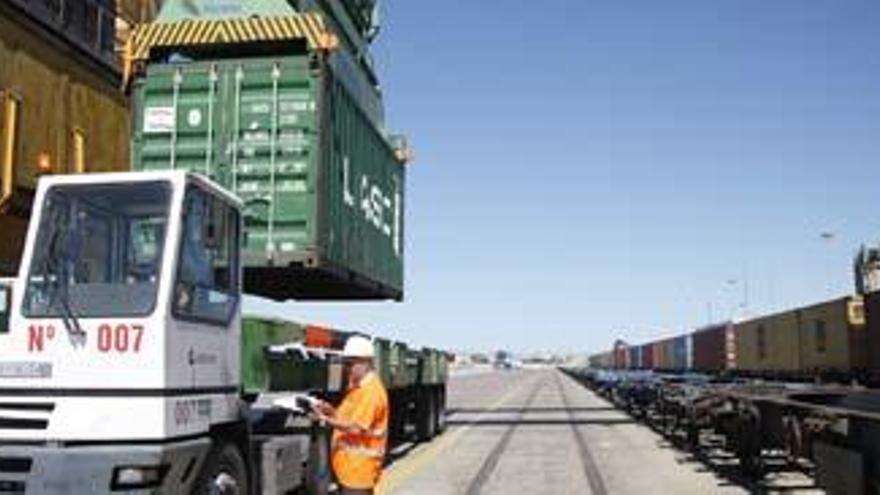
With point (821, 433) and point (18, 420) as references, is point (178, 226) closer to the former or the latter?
point (18, 420)

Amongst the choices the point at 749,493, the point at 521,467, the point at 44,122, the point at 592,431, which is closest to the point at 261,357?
the point at 44,122

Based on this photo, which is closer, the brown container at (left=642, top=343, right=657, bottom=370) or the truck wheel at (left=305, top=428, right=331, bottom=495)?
the truck wheel at (left=305, top=428, right=331, bottom=495)

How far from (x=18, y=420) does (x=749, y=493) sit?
992 centimetres

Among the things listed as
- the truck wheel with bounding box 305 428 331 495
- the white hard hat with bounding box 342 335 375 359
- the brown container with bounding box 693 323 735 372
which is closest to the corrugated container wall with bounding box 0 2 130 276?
the truck wheel with bounding box 305 428 331 495

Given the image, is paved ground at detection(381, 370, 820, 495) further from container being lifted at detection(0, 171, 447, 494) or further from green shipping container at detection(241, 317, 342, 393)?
container being lifted at detection(0, 171, 447, 494)

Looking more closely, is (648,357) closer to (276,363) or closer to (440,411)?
(440,411)

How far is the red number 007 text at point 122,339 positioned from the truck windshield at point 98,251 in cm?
10

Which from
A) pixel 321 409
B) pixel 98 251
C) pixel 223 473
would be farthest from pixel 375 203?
pixel 98 251

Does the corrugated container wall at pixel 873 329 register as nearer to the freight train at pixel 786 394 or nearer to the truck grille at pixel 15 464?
the freight train at pixel 786 394

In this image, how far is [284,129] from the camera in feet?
46.2

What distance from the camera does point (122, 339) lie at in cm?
798

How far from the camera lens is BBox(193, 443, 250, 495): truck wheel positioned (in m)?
8.66

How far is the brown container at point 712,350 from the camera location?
47.9 meters

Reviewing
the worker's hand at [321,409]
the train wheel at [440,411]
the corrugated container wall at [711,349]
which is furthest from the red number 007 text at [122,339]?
the corrugated container wall at [711,349]
